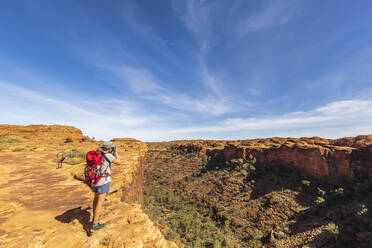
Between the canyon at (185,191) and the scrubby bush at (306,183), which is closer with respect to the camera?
the canyon at (185,191)

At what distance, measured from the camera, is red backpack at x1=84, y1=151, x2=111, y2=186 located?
2.97 meters

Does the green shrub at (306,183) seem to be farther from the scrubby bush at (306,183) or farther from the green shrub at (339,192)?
the green shrub at (339,192)

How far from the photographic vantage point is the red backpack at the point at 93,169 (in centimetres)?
297

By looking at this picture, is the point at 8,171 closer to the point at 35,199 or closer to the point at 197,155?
the point at 35,199

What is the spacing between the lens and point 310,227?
14.4 meters

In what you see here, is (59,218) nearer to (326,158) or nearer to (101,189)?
(101,189)

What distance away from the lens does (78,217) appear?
10.0 feet

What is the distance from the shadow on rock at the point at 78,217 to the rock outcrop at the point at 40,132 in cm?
1405

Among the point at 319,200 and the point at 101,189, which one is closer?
the point at 101,189

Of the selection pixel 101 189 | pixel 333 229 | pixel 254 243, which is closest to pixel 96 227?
pixel 101 189

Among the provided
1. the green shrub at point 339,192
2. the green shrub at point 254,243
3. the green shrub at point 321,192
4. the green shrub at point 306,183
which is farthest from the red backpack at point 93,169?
the green shrub at point 306,183

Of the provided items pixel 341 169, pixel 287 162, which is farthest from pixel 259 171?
pixel 341 169

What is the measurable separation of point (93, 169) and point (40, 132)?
18223 millimetres

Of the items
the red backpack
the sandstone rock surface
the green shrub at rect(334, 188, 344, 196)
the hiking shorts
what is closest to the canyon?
the sandstone rock surface
